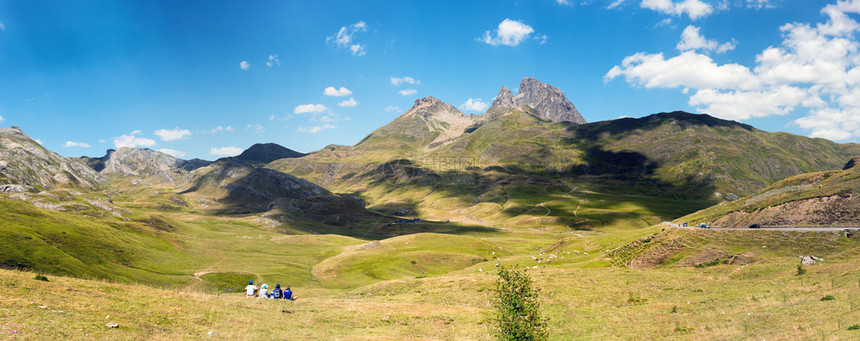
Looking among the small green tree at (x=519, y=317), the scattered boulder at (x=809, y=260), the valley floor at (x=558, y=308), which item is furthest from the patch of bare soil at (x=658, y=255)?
the small green tree at (x=519, y=317)

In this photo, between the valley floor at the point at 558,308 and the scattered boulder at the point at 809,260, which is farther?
the scattered boulder at the point at 809,260

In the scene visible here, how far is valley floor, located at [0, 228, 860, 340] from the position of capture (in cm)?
2520

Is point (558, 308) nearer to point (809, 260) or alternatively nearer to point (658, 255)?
point (809, 260)

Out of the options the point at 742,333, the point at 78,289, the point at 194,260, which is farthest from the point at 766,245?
the point at 194,260

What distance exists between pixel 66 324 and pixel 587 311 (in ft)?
143

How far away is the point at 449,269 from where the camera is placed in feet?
372

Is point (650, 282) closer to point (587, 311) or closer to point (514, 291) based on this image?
point (587, 311)

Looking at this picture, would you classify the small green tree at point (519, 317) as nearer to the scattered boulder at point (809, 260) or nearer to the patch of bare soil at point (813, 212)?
the scattered boulder at point (809, 260)

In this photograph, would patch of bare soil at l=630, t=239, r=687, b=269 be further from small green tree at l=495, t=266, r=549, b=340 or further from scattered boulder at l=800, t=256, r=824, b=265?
small green tree at l=495, t=266, r=549, b=340

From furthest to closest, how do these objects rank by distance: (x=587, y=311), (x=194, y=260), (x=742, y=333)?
(x=194, y=260)
(x=587, y=311)
(x=742, y=333)

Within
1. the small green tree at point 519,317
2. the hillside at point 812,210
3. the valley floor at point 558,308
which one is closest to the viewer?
the small green tree at point 519,317

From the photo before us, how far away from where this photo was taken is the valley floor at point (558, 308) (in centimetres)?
2520

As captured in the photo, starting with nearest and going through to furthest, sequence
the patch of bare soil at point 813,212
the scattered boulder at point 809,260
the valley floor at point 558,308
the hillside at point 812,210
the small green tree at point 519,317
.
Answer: the small green tree at point 519,317, the valley floor at point 558,308, the scattered boulder at point 809,260, the patch of bare soil at point 813,212, the hillside at point 812,210

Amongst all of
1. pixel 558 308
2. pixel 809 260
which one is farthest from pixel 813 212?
pixel 558 308
